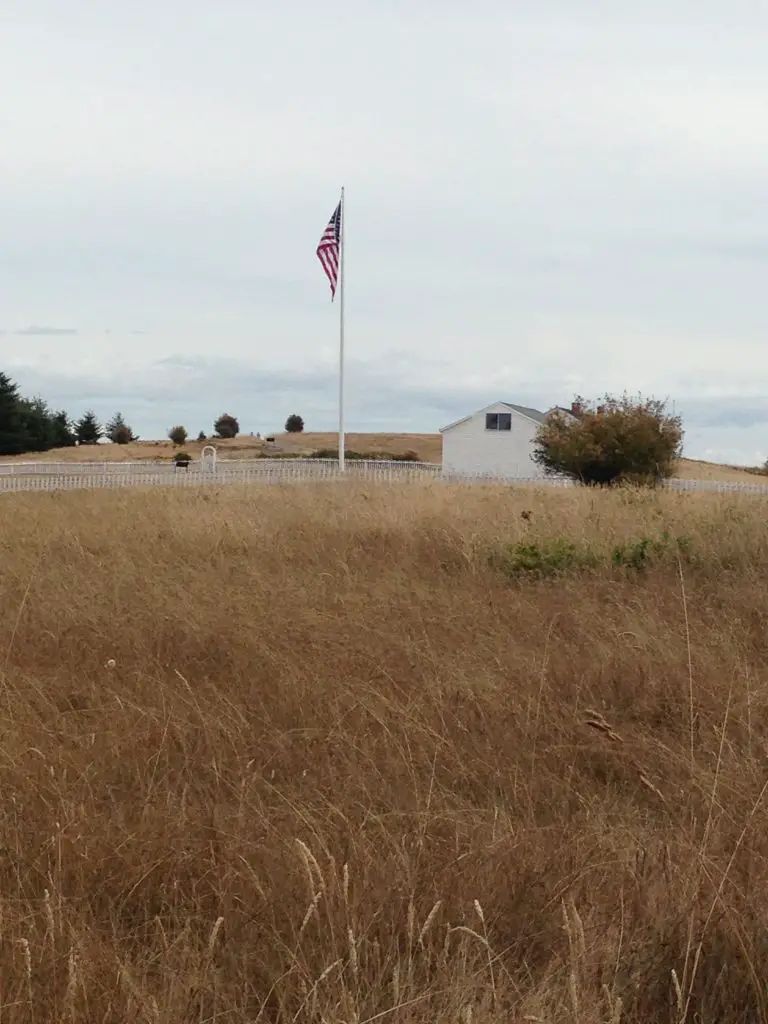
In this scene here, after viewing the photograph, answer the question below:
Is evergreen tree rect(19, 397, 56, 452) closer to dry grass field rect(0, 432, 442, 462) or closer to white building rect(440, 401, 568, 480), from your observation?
dry grass field rect(0, 432, 442, 462)

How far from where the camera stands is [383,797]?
3607 millimetres

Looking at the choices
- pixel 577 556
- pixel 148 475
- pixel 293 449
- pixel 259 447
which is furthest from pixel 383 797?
pixel 293 449

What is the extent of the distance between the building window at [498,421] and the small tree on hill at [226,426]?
106ft

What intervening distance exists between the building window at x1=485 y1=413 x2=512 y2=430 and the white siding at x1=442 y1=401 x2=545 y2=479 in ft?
0.58

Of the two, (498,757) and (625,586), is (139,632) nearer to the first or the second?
(498,757)

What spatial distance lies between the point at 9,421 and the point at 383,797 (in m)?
62.3

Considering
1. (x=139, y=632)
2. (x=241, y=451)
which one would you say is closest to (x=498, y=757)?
(x=139, y=632)

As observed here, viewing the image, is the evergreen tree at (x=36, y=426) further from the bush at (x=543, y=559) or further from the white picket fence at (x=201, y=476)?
the bush at (x=543, y=559)

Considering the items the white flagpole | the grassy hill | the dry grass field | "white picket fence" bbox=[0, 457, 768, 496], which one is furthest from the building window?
the white flagpole

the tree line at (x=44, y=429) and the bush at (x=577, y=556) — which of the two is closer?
the bush at (x=577, y=556)

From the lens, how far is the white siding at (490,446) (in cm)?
5419

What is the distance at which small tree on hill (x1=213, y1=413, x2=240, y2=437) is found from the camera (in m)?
81.8

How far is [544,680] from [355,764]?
1.43 metres

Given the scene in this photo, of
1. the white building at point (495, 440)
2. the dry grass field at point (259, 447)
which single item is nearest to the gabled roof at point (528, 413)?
the white building at point (495, 440)
